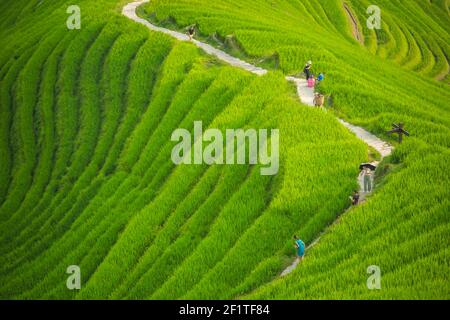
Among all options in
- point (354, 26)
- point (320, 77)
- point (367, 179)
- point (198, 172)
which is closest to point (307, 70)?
point (320, 77)

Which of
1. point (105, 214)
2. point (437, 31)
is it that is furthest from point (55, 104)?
point (437, 31)

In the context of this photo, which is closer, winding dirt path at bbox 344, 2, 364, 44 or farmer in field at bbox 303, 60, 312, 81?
farmer in field at bbox 303, 60, 312, 81

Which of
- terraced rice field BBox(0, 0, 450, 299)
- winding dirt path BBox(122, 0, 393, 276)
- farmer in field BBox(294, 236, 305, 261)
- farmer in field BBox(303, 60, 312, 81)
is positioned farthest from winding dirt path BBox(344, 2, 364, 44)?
farmer in field BBox(294, 236, 305, 261)

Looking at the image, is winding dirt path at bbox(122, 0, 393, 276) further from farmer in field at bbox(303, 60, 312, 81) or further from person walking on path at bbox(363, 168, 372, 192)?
farmer in field at bbox(303, 60, 312, 81)

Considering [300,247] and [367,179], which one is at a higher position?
[367,179]

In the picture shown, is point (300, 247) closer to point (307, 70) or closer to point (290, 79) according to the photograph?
point (307, 70)

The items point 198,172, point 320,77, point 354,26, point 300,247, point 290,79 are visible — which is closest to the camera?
point 300,247
